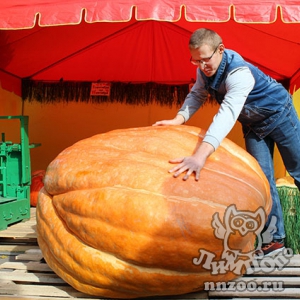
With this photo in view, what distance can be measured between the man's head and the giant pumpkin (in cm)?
46

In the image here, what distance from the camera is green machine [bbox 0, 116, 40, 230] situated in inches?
138

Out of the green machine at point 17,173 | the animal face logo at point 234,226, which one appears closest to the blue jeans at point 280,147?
the animal face logo at point 234,226

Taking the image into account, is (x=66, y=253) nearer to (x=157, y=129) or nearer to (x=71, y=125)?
(x=157, y=129)

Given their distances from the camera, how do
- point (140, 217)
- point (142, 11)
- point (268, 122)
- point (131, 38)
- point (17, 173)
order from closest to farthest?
point (140, 217) < point (268, 122) < point (142, 11) < point (17, 173) < point (131, 38)

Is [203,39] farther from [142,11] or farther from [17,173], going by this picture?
[17,173]

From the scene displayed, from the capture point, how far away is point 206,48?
2.01m

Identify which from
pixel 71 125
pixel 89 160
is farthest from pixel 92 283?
pixel 71 125

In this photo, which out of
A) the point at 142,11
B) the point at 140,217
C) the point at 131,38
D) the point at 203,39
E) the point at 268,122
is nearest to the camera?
the point at 140,217

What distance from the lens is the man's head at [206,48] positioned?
6.56ft

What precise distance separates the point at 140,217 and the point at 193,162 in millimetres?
363

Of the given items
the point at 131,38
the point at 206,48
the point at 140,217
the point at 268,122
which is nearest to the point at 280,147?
the point at 268,122

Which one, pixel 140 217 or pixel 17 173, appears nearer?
pixel 140 217

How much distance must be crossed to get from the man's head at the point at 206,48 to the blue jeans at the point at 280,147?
0.59 metres

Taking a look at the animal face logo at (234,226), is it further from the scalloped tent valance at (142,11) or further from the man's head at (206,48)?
the scalloped tent valance at (142,11)
